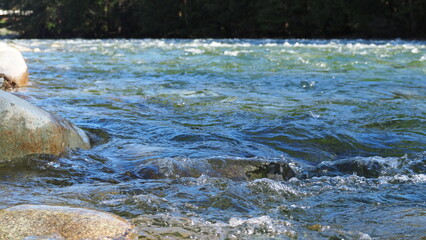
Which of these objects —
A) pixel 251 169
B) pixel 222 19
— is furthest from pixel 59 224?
Result: pixel 222 19

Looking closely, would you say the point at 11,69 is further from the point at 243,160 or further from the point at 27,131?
the point at 243,160

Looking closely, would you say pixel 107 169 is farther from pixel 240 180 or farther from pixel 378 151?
pixel 378 151

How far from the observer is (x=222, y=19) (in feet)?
120

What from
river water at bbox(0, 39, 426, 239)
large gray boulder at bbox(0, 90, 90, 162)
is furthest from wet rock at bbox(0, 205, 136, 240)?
large gray boulder at bbox(0, 90, 90, 162)

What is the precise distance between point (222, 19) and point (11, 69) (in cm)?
3049

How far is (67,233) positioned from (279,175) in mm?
1608

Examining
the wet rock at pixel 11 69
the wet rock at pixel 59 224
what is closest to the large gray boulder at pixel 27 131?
the wet rock at pixel 59 224

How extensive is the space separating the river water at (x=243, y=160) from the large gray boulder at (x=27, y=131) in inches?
4.4

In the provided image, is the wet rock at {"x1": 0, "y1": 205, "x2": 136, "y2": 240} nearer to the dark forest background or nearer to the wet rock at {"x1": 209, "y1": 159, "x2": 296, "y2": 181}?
the wet rock at {"x1": 209, "y1": 159, "x2": 296, "y2": 181}

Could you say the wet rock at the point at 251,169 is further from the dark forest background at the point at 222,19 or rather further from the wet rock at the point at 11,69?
the dark forest background at the point at 222,19

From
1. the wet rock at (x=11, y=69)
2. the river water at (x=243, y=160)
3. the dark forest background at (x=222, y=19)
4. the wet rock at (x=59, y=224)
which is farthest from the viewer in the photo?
the dark forest background at (x=222, y=19)

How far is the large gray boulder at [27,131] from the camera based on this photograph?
11.3 ft

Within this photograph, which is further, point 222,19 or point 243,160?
point 222,19

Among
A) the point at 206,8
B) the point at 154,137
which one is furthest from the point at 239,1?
the point at 154,137
